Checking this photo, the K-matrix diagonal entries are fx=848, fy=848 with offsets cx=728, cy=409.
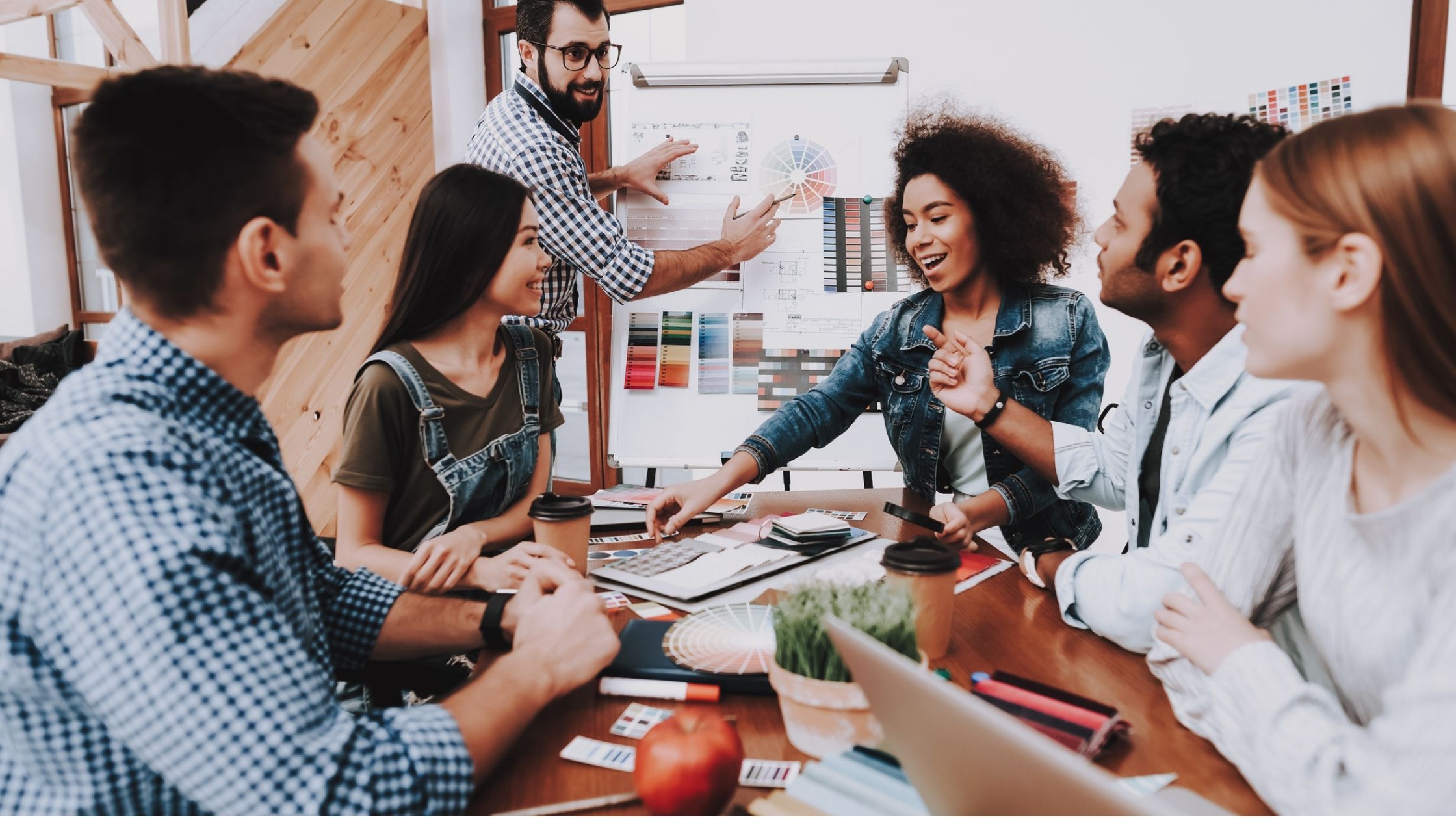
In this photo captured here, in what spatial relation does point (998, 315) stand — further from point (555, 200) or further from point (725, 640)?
point (725, 640)

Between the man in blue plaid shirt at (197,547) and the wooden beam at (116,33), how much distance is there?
9.19 feet

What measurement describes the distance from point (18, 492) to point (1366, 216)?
1118 mm

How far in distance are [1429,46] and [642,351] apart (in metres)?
2.34

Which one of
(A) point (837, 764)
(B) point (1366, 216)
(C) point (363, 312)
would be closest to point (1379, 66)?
(B) point (1366, 216)

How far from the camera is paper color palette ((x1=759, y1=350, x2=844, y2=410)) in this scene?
7.91 feet

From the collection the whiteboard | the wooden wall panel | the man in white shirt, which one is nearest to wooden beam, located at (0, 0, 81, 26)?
the wooden wall panel

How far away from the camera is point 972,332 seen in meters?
2.00

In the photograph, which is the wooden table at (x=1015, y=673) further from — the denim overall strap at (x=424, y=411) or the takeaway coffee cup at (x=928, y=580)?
the denim overall strap at (x=424, y=411)

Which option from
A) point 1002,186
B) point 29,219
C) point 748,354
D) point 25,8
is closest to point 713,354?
point 748,354

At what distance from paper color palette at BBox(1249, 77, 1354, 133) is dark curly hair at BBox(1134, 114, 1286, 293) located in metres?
1.36

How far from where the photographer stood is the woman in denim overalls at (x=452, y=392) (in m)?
→ 1.47

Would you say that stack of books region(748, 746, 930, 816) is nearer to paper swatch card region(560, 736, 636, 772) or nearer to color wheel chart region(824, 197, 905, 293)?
paper swatch card region(560, 736, 636, 772)

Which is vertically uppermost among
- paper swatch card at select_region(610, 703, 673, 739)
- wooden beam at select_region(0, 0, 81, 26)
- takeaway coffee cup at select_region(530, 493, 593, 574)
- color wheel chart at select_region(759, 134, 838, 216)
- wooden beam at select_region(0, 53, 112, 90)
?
wooden beam at select_region(0, 0, 81, 26)

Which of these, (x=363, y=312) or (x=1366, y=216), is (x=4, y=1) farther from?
(x=1366, y=216)
